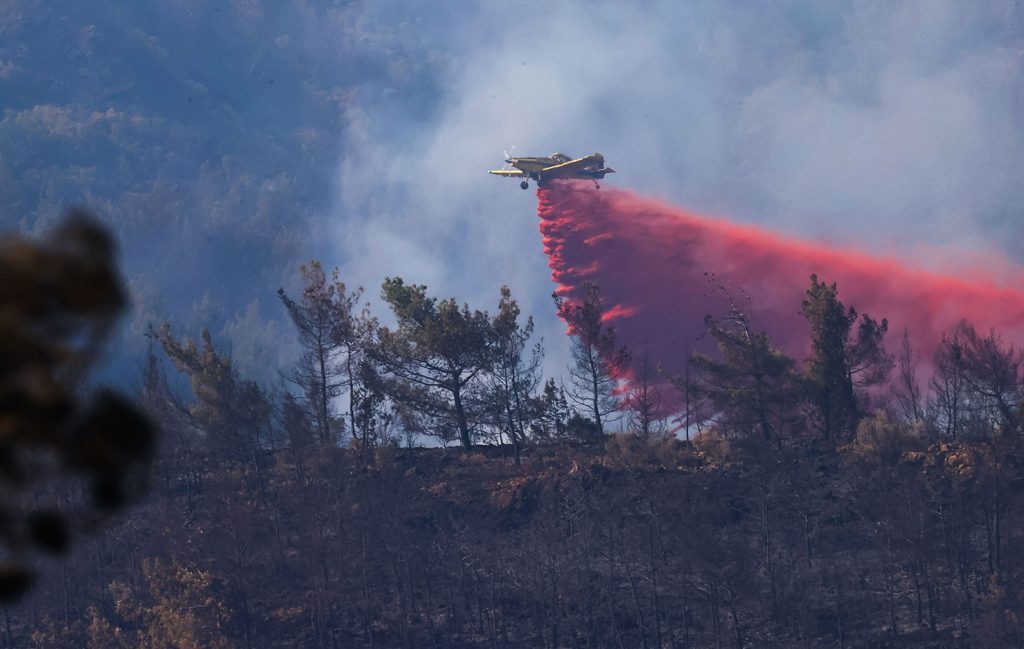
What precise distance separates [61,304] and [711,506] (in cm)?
5550

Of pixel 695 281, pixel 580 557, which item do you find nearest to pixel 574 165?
pixel 695 281

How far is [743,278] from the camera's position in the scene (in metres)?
107

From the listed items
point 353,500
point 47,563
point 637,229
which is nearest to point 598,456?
point 353,500

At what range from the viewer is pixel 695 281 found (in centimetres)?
10369

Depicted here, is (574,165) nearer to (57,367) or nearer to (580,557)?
(580,557)

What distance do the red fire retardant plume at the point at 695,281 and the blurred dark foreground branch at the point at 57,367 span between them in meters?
85.4

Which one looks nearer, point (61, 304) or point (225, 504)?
point (61, 304)

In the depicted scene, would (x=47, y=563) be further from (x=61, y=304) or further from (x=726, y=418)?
(x=61, y=304)

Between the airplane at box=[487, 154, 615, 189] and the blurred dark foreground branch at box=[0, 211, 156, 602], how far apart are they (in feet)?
303

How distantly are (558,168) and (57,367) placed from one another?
9476 centimetres

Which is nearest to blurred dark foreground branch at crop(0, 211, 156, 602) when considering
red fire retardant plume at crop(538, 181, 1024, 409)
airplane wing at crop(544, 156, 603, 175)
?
red fire retardant plume at crop(538, 181, 1024, 409)

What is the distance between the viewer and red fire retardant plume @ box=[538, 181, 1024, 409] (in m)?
98.9

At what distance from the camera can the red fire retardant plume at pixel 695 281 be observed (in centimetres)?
9888

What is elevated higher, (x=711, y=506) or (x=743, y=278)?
(x=743, y=278)
